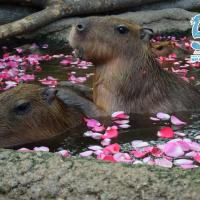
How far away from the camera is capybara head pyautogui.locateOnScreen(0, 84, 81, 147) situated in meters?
4.46

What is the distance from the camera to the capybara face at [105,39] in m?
5.48

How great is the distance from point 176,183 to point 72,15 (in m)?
8.00

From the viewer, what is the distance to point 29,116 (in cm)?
460

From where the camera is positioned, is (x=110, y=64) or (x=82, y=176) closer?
(x=82, y=176)

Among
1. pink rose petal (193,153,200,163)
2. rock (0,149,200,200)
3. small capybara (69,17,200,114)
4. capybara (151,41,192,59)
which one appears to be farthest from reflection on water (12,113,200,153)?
capybara (151,41,192,59)

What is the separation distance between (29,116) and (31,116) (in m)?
0.02

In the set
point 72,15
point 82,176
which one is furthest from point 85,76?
point 82,176

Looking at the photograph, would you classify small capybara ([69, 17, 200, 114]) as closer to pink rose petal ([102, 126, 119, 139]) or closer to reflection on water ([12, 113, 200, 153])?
reflection on water ([12, 113, 200, 153])

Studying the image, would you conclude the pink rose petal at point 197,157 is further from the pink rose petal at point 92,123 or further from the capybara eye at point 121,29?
the capybara eye at point 121,29

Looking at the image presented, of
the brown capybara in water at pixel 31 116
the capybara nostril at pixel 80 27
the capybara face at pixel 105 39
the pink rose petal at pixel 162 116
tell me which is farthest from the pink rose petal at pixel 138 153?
the capybara nostril at pixel 80 27

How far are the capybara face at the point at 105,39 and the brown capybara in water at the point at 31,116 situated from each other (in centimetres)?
65

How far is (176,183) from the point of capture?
8.40 ft

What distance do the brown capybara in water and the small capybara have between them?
24.0 inches

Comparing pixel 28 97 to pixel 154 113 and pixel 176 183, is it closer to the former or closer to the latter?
pixel 154 113
